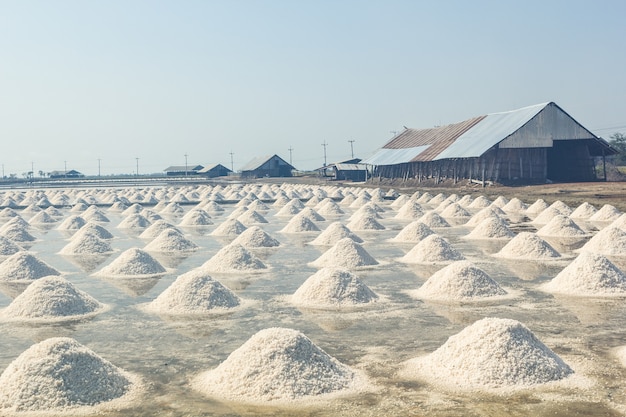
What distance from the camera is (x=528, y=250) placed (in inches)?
576

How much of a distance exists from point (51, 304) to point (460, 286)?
6265mm

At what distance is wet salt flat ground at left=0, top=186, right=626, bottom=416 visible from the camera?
6.01m

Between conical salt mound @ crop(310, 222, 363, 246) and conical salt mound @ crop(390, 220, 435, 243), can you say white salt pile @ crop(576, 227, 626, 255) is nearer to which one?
conical salt mound @ crop(390, 220, 435, 243)

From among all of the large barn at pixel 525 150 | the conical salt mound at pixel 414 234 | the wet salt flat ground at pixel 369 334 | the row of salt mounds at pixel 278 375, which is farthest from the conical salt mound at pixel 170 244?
the large barn at pixel 525 150

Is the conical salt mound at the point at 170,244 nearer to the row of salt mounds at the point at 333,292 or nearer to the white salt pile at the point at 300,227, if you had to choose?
the white salt pile at the point at 300,227

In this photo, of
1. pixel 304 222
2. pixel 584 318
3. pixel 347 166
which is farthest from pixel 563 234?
pixel 347 166

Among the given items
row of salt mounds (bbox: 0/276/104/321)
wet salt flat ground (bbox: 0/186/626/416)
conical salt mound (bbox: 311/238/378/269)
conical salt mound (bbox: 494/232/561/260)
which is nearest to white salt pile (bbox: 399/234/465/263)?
wet salt flat ground (bbox: 0/186/626/416)

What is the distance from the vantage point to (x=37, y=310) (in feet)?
31.5

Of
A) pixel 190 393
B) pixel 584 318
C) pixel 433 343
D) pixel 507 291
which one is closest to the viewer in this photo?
pixel 190 393

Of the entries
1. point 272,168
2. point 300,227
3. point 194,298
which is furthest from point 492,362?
point 272,168

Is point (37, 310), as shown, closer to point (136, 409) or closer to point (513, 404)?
point (136, 409)

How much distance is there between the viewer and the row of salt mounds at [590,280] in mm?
10664

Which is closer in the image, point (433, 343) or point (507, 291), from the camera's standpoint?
point (433, 343)

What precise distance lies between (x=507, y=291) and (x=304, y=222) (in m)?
10.7
